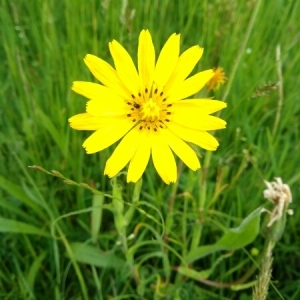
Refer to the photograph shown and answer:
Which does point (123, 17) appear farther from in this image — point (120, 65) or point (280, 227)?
point (280, 227)

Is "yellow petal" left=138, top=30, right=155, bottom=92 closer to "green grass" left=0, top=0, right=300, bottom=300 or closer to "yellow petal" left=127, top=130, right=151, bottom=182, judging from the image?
"yellow petal" left=127, top=130, right=151, bottom=182

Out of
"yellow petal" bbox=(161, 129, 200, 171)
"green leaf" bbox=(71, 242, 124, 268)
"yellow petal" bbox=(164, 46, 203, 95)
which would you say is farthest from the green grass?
"yellow petal" bbox=(164, 46, 203, 95)

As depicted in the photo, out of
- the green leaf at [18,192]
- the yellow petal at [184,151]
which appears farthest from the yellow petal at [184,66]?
the green leaf at [18,192]

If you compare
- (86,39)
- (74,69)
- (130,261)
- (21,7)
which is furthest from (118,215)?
(21,7)

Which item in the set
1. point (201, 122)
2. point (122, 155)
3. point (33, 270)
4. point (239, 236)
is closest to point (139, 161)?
point (122, 155)

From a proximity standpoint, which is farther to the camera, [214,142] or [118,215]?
[118,215]

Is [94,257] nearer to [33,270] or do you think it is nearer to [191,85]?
[33,270]

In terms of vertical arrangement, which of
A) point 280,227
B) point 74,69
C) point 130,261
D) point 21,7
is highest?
point 21,7
